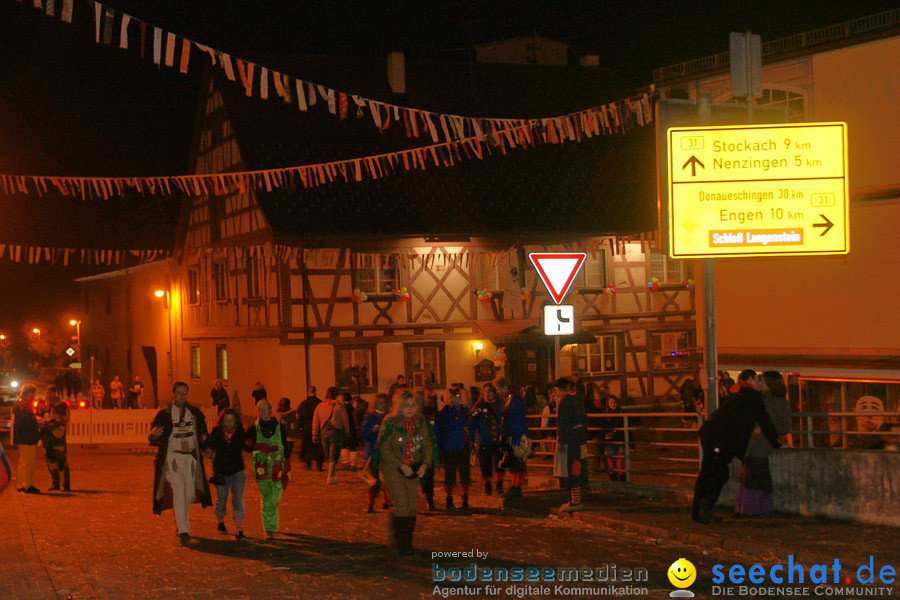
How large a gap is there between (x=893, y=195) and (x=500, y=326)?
15846 millimetres

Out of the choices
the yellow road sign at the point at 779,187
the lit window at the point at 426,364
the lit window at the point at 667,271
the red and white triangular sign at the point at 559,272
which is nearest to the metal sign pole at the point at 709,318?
the yellow road sign at the point at 779,187

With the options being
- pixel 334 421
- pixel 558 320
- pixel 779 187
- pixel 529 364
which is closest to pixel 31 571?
pixel 558 320

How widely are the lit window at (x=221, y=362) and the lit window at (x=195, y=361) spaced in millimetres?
2524

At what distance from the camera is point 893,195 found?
49.5 feet

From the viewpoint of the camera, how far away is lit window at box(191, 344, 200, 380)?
35406 mm

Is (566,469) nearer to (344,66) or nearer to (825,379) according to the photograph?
(825,379)

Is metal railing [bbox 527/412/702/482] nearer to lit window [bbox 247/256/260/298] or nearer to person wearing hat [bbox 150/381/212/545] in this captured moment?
person wearing hat [bbox 150/381/212/545]

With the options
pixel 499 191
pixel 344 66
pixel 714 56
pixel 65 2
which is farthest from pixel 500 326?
pixel 65 2

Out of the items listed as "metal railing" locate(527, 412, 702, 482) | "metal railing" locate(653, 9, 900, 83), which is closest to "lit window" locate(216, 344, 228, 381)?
"metal railing" locate(527, 412, 702, 482)

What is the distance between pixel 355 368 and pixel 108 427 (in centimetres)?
685

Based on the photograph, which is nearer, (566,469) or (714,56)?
(566,469)

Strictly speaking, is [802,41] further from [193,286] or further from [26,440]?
[193,286]

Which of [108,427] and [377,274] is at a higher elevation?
[377,274]

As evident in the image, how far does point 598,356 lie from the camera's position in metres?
31.8
